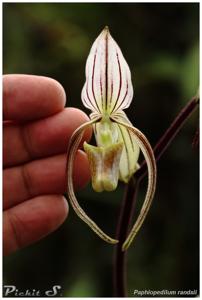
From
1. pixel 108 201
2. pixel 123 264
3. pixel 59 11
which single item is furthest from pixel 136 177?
pixel 59 11

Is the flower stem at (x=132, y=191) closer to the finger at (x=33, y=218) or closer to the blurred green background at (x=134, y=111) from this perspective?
the finger at (x=33, y=218)

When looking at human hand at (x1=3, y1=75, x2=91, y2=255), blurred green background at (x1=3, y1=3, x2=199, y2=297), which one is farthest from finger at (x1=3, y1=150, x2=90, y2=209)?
blurred green background at (x1=3, y1=3, x2=199, y2=297)

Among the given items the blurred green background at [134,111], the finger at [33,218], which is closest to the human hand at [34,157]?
the finger at [33,218]

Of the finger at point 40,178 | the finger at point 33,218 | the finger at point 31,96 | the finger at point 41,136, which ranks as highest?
the finger at point 31,96

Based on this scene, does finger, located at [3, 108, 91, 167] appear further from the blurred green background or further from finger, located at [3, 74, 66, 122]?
the blurred green background

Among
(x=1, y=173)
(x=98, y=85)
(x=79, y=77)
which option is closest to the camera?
(x=98, y=85)

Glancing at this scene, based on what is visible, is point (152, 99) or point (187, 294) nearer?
point (187, 294)

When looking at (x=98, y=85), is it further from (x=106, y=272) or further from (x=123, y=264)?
(x=106, y=272)
